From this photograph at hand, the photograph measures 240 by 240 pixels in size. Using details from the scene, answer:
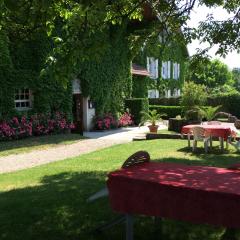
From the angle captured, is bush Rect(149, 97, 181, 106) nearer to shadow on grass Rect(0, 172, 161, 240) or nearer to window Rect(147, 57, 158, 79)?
window Rect(147, 57, 158, 79)

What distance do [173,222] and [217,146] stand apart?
11.6 metres

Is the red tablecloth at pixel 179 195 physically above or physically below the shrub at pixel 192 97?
below

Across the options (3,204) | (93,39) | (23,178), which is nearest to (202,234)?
(93,39)

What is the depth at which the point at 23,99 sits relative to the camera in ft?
71.7

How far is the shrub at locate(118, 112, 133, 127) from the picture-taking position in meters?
27.9

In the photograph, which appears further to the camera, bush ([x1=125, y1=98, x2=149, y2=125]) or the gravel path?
bush ([x1=125, y1=98, x2=149, y2=125])

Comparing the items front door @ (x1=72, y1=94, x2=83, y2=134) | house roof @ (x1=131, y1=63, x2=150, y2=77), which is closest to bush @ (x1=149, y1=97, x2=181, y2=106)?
house roof @ (x1=131, y1=63, x2=150, y2=77)

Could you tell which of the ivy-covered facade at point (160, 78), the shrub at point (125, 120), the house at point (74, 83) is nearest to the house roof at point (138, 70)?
the house at point (74, 83)

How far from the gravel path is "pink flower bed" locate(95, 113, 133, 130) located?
198cm

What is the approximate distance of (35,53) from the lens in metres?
21.8

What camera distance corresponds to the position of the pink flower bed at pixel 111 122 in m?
25.9

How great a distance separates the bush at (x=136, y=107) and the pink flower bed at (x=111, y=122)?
0.49 metres

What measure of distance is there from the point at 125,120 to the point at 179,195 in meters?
23.8

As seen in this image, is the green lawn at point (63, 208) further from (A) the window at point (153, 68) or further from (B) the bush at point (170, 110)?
(A) the window at point (153, 68)
